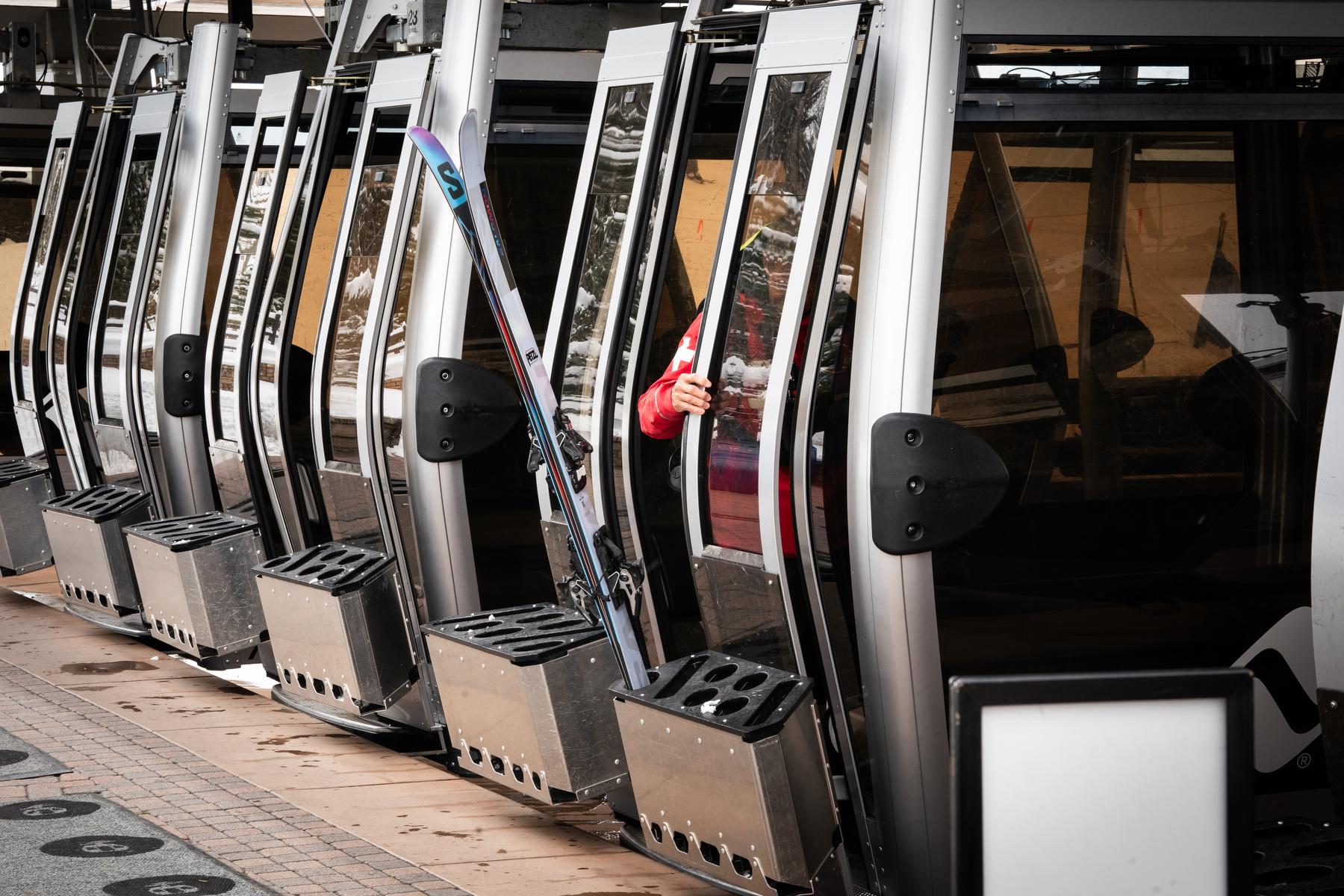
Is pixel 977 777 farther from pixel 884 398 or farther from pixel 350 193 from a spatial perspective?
pixel 350 193

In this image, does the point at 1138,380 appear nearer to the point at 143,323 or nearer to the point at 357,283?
the point at 357,283

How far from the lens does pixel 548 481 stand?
4.70m

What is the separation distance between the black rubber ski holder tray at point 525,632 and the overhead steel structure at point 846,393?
0.02 metres

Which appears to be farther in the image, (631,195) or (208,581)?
(208,581)

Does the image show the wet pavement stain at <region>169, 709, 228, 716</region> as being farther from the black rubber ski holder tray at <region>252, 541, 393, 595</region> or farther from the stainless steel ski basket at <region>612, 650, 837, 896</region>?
the stainless steel ski basket at <region>612, 650, 837, 896</region>

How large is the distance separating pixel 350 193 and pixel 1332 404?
3.64 metres

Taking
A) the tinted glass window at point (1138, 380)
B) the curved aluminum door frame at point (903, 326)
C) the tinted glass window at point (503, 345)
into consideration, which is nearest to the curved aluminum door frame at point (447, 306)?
the tinted glass window at point (503, 345)

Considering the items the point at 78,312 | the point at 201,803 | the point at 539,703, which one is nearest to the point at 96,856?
the point at 201,803

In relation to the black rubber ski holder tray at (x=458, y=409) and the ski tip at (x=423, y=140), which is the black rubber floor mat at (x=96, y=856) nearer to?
the black rubber ski holder tray at (x=458, y=409)

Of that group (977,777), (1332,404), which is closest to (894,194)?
(1332,404)

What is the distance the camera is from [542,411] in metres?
4.43

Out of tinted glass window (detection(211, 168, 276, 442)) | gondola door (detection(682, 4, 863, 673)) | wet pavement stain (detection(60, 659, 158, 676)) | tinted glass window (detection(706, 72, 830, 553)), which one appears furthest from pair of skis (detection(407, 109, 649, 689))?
wet pavement stain (detection(60, 659, 158, 676))

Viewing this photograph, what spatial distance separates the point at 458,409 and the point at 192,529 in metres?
2.00

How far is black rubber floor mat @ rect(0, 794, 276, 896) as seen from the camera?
4477 mm
